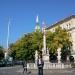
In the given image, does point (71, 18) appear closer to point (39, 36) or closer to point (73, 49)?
point (73, 49)

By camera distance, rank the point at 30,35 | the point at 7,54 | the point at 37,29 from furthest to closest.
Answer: the point at 7,54, the point at 30,35, the point at 37,29

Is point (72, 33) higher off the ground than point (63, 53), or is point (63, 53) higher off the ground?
point (72, 33)

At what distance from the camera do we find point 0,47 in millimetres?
117938

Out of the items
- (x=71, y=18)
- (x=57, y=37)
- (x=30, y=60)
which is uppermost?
(x=71, y=18)

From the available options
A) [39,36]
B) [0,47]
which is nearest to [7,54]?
[0,47]

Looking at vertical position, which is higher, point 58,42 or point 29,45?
point 29,45

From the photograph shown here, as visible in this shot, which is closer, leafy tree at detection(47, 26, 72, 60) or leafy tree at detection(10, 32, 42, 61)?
leafy tree at detection(47, 26, 72, 60)

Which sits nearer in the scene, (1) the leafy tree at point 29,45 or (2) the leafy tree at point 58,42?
(2) the leafy tree at point 58,42

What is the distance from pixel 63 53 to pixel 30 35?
551 inches

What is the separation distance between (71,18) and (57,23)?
35.4ft

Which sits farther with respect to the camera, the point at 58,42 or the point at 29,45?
the point at 29,45

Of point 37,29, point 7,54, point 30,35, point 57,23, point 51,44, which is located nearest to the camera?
point 51,44

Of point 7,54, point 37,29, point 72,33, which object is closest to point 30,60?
point 37,29

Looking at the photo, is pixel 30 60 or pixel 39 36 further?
pixel 30 60
